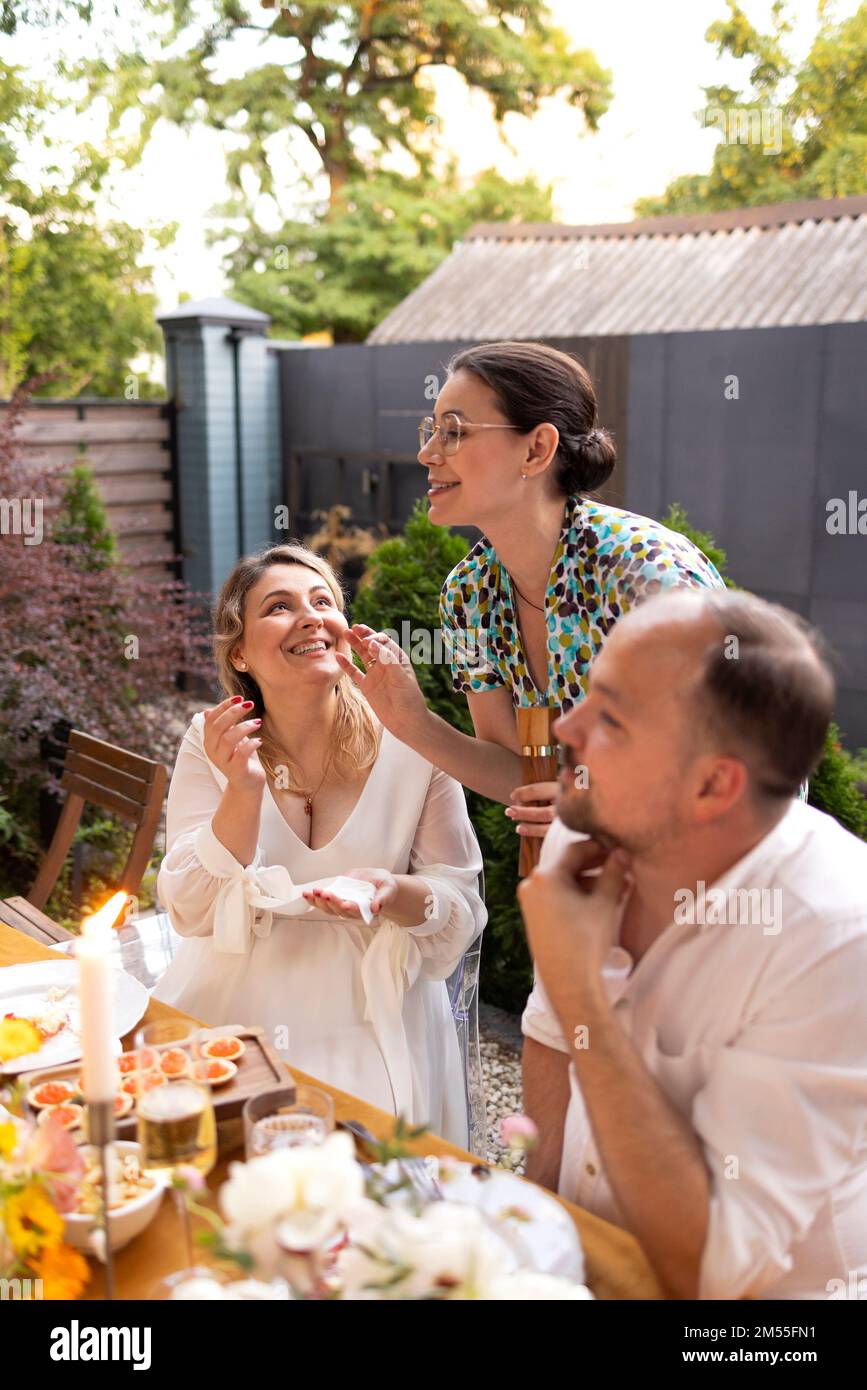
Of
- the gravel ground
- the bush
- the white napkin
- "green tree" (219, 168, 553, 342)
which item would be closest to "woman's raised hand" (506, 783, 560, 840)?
the white napkin

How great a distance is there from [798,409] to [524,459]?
3972 millimetres

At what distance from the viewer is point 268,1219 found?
0.94 m

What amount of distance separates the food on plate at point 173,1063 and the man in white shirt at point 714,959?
0.42m

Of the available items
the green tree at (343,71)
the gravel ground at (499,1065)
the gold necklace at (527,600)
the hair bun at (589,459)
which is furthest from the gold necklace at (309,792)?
the green tree at (343,71)

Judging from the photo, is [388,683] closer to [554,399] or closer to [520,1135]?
[554,399]

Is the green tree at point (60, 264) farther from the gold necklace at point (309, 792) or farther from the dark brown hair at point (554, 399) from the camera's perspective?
the dark brown hair at point (554, 399)

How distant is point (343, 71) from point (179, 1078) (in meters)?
15.1

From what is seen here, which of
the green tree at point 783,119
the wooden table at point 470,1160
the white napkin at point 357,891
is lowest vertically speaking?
the wooden table at point 470,1160

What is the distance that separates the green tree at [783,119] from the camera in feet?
42.6

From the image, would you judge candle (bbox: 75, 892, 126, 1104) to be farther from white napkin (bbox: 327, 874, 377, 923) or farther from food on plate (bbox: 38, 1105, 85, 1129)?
white napkin (bbox: 327, 874, 377, 923)

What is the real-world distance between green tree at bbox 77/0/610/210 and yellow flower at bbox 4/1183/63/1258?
46.0 ft

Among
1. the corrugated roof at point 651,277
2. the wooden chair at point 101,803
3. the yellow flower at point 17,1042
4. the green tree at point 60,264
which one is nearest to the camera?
the yellow flower at point 17,1042
